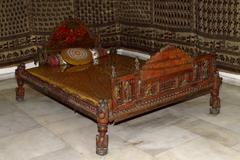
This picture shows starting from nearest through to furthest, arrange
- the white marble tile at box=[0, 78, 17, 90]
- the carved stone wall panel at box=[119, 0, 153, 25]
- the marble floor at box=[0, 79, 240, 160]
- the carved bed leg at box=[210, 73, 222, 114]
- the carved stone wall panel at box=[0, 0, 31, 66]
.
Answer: the marble floor at box=[0, 79, 240, 160]
the carved bed leg at box=[210, 73, 222, 114]
the white marble tile at box=[0, 78, 17, 90]
the carved stone wall panel at box=[0, 0, 31, 66]
the carved stone wall panel at box=[119, 0, 153, 25]

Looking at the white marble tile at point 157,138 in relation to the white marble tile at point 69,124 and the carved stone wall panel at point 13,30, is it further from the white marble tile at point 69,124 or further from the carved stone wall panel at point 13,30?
the carved stone wall panel at point 13,30

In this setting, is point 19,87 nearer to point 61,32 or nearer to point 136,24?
point 61,32

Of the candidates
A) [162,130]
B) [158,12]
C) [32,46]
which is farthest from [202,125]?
[32,46]

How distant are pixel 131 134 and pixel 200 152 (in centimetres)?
88

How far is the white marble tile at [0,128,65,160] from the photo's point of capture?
3832 millimetres

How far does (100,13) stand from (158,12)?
1.41 metres

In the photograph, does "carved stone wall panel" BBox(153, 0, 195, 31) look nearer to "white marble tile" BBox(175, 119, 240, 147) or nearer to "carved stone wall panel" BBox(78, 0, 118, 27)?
"carved stone wall panel" BBox(78, 0, 118, 27)

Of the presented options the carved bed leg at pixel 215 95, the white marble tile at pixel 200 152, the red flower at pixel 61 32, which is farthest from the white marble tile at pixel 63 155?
the red flower at pixel 61 32

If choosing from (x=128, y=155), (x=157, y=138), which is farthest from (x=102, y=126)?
(x=157, y=138)

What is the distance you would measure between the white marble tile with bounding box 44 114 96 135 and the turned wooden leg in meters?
0.79

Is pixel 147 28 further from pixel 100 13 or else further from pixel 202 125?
pixel 202 125

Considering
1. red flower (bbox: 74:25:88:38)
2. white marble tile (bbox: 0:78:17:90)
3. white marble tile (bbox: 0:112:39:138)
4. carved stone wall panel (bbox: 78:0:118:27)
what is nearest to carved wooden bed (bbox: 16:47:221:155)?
white marble tile (bbox: 0:112:39:138)

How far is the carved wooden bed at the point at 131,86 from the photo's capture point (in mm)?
3787

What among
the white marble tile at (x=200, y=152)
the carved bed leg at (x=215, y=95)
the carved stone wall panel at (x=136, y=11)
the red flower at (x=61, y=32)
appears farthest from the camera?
the carved stone wall panel at (x=136, y=11)
